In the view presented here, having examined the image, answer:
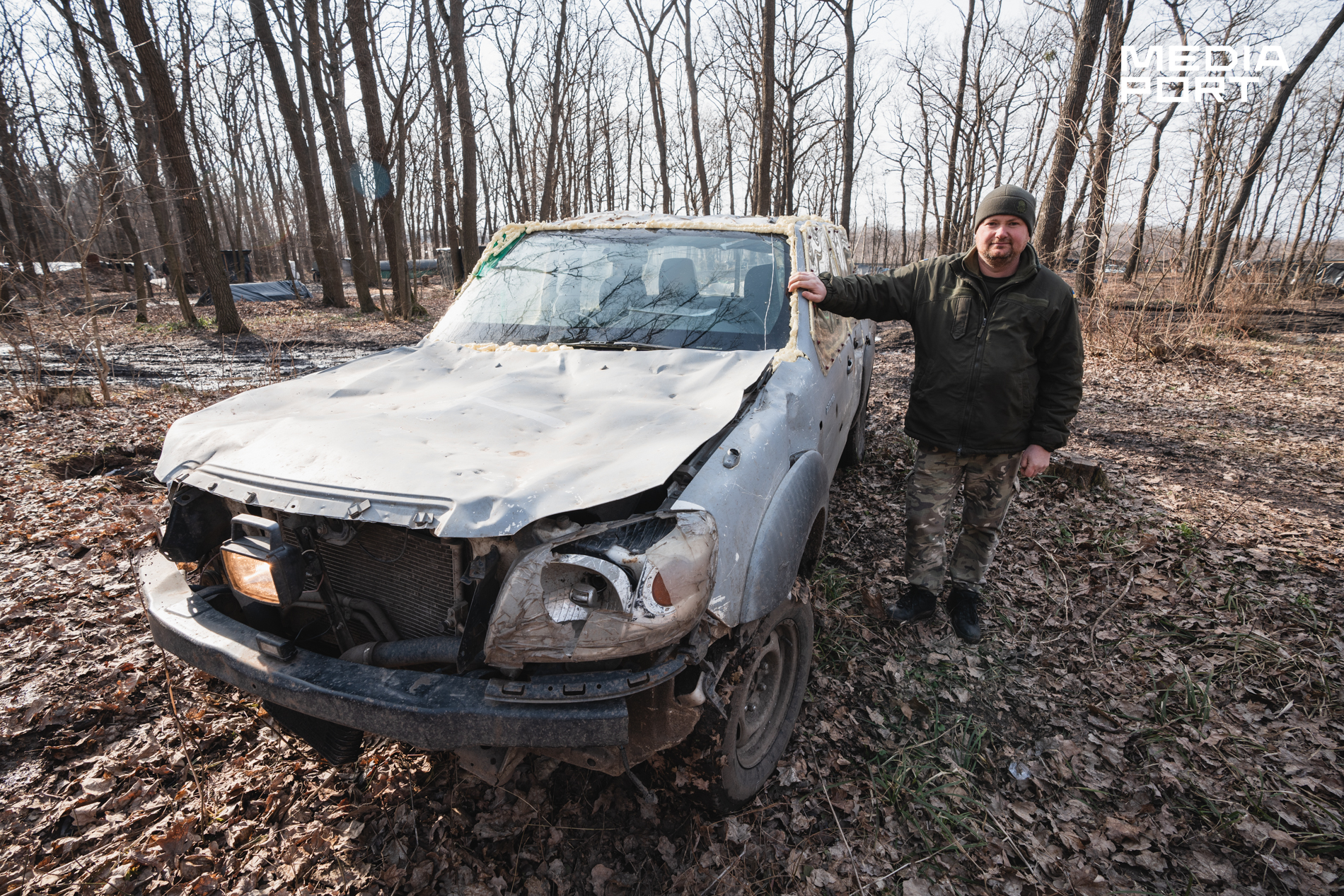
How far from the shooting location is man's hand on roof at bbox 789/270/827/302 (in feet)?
10.1

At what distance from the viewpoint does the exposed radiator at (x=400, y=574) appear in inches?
76.7

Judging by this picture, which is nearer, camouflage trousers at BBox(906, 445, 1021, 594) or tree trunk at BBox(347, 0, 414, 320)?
camouflage trousers at BBox(906, 445, 1021, 594)

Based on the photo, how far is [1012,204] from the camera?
281 centimetres

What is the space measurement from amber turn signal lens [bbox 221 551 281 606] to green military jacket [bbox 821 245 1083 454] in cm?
260

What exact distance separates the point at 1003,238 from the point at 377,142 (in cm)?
1426

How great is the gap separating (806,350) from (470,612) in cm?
191

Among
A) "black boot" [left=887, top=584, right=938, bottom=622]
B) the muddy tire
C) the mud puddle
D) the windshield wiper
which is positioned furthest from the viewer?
the mud puddle

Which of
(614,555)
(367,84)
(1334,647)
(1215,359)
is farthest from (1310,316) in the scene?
(367,84)

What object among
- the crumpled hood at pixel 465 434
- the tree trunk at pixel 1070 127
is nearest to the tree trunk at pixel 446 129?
the tree trunk at pixel 1070 127

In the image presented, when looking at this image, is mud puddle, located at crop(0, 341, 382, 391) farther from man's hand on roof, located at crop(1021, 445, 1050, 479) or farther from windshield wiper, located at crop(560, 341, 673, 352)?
man's hand on roof, located at crop(1021, 445, 1050, 479)

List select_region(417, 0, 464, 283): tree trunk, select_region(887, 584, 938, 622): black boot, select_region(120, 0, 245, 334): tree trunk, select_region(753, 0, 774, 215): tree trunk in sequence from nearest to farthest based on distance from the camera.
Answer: select_region(887, 584, 938, 622): black boot < select_region(120, 0, 245, 334): tree trunk < select_region(753, 0, 774, 215): tree trunk < select_region(417, 0, 464, 283): tree trunk

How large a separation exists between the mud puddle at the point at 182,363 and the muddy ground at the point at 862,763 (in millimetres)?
3998

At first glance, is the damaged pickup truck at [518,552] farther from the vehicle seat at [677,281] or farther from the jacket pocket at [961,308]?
the jacket pocket at [961,308]

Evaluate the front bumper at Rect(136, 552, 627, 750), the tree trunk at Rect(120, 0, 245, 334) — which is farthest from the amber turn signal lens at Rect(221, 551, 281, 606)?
the tree trunk at Rect(120, 0, 245, 334)
